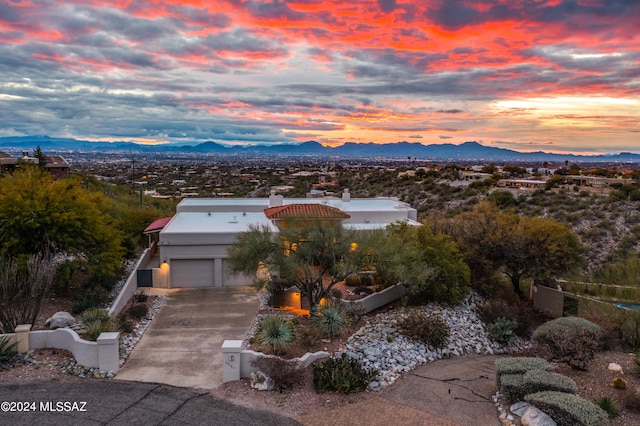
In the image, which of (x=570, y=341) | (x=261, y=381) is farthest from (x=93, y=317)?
(x=570, y=341)

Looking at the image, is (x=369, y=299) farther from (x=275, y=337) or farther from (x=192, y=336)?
(x=192, y=336)

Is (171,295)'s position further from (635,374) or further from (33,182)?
(635,374)

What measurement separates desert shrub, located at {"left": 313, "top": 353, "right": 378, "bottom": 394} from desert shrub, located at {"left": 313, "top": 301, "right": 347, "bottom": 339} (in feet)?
6.85

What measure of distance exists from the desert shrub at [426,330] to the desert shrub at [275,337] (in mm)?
4566

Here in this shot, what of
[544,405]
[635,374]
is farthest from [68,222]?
[635,374]

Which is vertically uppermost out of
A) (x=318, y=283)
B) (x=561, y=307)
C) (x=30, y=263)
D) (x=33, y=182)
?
(x=33, y=182)

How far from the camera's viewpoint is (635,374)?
13703mm

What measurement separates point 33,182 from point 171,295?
7.80m

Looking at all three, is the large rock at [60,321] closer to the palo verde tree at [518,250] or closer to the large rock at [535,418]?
the large rock at [535,418]

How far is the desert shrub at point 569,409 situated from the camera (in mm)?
10922

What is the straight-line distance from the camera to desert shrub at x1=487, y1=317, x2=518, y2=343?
746 inches

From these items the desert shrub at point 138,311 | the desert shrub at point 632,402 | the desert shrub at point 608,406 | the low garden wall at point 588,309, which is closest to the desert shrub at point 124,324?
the desert shrub at point 138,311

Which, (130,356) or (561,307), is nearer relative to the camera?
(130,356)

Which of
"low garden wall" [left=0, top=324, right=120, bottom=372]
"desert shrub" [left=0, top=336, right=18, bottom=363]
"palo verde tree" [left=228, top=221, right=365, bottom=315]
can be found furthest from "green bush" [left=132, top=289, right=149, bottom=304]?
"desert shrub" [left=0, top=336, right=18, bottom=363]
